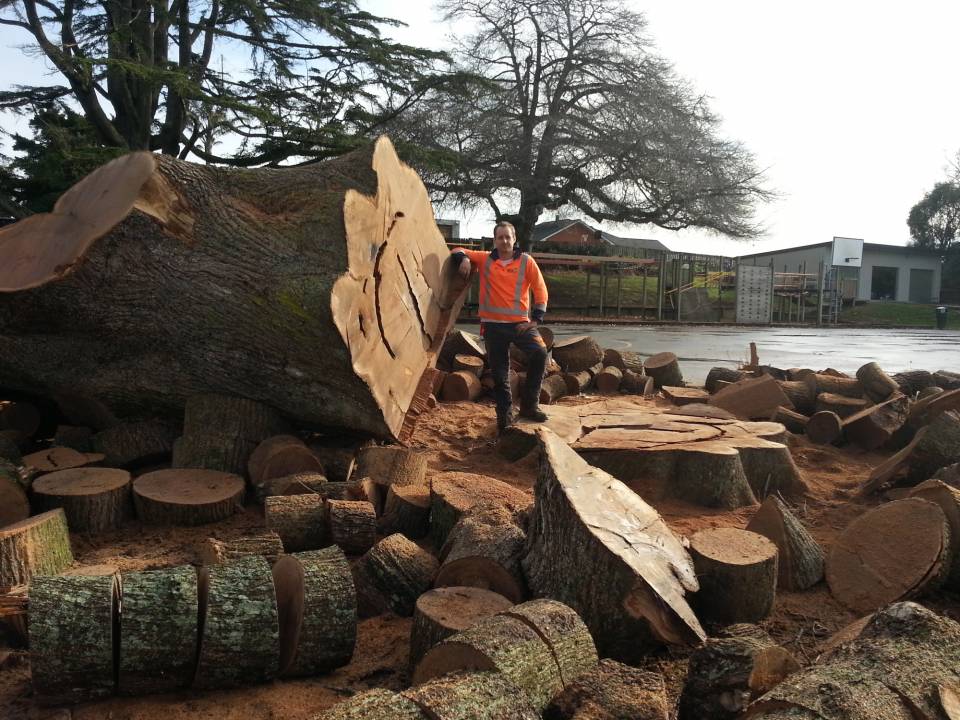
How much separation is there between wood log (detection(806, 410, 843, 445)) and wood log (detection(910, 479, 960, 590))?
2440mm

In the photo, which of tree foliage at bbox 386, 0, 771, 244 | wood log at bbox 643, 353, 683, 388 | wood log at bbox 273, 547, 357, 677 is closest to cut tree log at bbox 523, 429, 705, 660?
wood log at bbox 273, 547, 357, 677

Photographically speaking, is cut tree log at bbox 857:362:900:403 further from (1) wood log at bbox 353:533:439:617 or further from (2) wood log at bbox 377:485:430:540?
(1) wood log at bbox 353:533:439:617

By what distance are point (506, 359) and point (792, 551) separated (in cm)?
288

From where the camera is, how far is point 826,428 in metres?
5.36

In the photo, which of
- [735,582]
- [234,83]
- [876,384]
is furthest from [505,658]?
[234,83]

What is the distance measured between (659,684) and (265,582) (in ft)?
3.95

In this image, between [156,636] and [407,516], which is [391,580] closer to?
[407,516]

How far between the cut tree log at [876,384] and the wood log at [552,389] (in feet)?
8.58

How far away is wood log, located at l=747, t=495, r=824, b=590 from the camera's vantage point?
2895mm

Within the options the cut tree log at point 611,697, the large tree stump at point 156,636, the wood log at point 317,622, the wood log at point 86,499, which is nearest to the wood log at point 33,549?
the wood log at point 86,499

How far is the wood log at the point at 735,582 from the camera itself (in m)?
2.50

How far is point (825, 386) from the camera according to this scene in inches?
244

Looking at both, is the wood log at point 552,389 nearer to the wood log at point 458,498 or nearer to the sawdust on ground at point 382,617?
the sawdust on ground at point 382,617

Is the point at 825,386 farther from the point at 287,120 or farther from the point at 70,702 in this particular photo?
the point at 287,120
